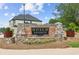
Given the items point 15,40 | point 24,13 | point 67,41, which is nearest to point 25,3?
point 24,13

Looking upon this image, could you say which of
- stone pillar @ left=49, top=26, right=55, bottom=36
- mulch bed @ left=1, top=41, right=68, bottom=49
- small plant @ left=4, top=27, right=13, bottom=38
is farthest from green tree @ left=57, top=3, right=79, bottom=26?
small plant @ left=4, top=27, right=13, bottom=38

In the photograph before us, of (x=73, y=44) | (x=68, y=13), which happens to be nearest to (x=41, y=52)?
(x=73, y=44)

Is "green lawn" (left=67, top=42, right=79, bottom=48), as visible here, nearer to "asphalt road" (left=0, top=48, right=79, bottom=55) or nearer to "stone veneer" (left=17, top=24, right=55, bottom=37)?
"asphalt road" (left=0, top=48, right=79, bottom=55)

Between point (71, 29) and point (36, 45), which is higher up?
point (71, 29)

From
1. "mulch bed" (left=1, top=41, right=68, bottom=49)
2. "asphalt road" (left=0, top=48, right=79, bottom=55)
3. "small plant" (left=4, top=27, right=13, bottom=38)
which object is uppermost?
"small plant" (left=4, top=27, right=13, bottom=38)

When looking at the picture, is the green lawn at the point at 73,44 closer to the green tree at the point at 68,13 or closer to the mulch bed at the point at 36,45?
the mulch bed at the point at 36,45

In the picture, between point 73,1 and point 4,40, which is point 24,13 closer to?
point 4,40

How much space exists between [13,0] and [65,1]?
0.64m

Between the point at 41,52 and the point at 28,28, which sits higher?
the point at 28,28

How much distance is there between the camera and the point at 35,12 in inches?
134

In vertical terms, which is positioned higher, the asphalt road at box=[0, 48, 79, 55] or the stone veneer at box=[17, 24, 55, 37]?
the stone veneer at box=[17, 24, 55, 37]

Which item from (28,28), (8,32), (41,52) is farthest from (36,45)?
(8,32)

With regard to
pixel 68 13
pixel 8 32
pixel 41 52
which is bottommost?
pixel 41 52

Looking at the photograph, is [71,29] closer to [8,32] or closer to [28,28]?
[28,28]
